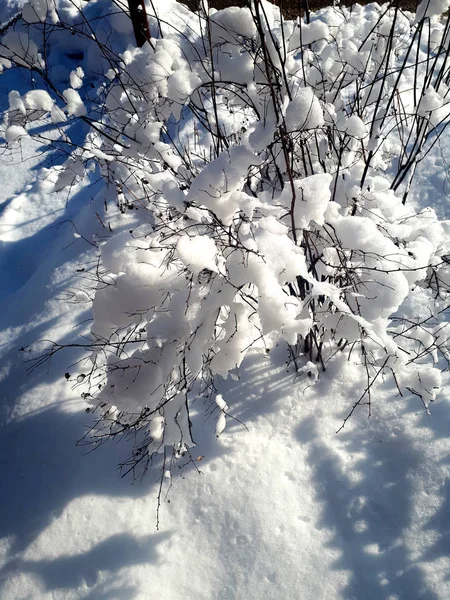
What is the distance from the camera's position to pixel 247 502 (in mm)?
2660

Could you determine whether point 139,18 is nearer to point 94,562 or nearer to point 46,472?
point 46,472

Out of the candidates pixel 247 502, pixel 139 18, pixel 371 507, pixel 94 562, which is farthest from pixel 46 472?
pixel 139 18

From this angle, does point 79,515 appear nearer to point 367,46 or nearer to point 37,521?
point 37,521

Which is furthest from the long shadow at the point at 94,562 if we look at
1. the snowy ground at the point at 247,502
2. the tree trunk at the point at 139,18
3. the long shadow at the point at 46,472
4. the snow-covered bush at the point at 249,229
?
the tree trunk at the point at 139,18

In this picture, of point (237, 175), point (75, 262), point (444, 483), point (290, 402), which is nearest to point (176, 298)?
point (237, 175)

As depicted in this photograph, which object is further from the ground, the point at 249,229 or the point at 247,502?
the point at 249,229

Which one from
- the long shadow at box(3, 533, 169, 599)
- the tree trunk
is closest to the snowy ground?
the long shadow at box(3, 533, 169, 599)

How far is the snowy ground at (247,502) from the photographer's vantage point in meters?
2.42

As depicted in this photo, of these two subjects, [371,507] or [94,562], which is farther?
[371,507]

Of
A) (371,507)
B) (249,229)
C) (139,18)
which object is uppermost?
(139,18)

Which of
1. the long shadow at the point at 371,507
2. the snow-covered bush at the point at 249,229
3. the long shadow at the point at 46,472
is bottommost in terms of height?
the long shadow at the point at 371,507

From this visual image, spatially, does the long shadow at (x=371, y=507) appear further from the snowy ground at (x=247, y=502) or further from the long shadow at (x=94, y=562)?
the long shadow at (x=94, y=562)

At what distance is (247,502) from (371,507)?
802mm

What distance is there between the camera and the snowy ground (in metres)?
2.42
